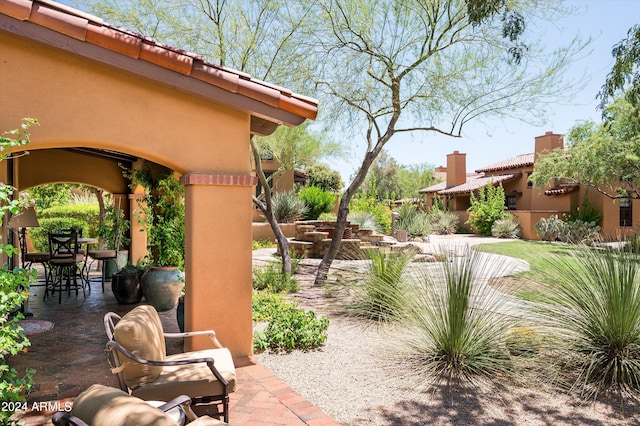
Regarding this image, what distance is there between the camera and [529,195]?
102ft

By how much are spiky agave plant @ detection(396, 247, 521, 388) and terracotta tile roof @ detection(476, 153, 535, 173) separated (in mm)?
28072

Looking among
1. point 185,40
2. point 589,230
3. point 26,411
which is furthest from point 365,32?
point 589,230

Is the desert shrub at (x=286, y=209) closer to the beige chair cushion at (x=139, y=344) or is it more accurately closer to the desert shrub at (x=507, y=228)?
the desert shrub at (x=507, y=228)

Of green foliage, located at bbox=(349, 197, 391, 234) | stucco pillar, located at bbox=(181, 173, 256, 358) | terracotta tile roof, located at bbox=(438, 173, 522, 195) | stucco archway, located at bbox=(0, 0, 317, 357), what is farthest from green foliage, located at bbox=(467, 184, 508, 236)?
stucco pillar, located at bbox=(181, 173, 256, 358)

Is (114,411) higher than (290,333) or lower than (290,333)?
higher

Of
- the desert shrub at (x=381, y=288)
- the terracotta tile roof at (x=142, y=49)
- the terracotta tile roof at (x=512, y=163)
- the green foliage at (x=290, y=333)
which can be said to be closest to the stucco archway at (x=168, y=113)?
the terracotta tile roof at (x=142, y=49)

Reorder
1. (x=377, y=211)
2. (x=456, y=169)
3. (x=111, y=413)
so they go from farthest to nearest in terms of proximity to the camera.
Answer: (x=456, y=169) < (x=377, y=211) < (x=111, y=413)

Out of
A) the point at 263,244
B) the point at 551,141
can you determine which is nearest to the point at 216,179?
the point at 263,244

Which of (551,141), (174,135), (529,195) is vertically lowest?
(174,135)

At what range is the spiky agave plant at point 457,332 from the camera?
527 centimetres

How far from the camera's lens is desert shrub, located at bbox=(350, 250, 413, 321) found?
24.8 ft

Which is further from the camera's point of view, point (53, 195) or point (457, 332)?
point (53, 195)

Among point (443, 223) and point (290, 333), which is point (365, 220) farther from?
point (290, 333)

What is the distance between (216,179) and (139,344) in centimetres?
234
